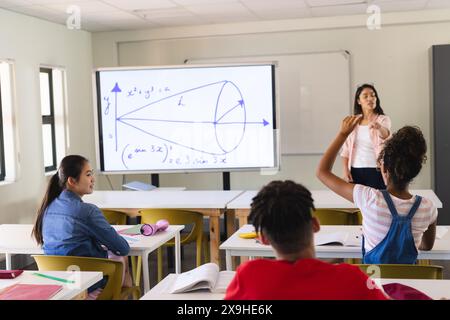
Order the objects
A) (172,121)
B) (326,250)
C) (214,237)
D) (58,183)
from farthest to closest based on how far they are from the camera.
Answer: (172,121), (214,237), (58,183), (326,250)

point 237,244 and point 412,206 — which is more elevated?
point 412,206

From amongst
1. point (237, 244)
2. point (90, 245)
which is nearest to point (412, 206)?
point (237, 244)

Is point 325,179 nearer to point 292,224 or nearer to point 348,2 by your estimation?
point 292,224

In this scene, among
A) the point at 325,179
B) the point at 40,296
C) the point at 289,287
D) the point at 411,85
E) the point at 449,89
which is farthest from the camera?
the point at 411,85

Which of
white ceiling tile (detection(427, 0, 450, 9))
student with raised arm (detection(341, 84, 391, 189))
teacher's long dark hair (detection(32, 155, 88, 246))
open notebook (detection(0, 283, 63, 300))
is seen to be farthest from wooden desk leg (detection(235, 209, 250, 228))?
white ceiling tile (detection(427, 0, 450, 9))

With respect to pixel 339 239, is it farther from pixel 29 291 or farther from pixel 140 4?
pixel 140 4

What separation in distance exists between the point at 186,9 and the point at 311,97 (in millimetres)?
1833

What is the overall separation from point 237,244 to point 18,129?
11.7 feet

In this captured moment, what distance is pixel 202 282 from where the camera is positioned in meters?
2.28

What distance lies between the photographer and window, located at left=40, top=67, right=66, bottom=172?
670cm

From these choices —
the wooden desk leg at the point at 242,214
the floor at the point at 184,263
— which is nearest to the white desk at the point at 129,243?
the wooden desk leg at the point at 242,214

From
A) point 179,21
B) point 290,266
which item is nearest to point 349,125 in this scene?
point 290,266

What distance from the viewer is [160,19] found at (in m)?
6.87
